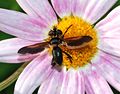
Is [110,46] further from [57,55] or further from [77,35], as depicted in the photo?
[57,55]

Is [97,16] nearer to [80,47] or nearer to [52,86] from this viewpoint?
[80,47]

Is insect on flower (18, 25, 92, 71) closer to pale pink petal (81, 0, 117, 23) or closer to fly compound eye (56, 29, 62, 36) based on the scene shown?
Answer: fly compound eye (56, 29, 62, 36)

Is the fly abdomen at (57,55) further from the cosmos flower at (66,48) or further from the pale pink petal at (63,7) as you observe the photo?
the pale pink petal at (63,7)

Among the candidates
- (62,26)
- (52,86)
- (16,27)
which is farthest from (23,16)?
(52,86)

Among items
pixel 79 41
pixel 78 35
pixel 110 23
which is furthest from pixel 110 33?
pixel 79 41

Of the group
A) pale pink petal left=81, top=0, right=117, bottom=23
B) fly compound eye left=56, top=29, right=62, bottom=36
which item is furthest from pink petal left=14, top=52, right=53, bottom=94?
pale pink petal left=81, top=0, right=117, bottom=23

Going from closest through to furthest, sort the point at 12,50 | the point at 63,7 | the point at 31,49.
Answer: the point at 31,49, the point at 12,50, the point at 63,7

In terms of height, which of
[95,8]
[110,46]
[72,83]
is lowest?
[72,83]
